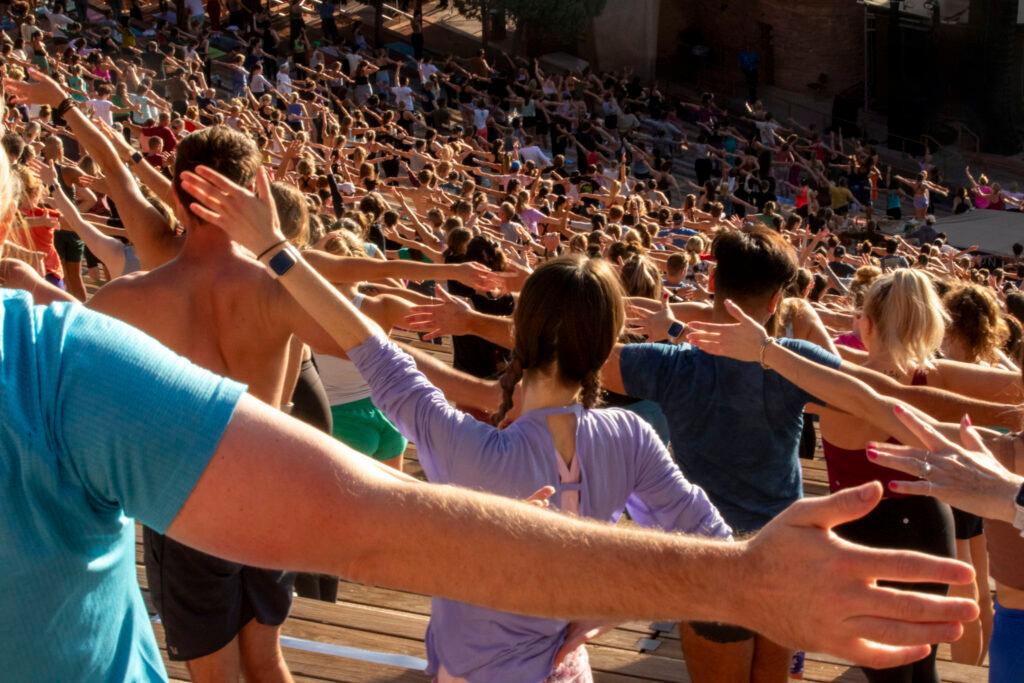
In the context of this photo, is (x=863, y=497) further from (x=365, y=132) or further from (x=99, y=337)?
(x=365, y=132)

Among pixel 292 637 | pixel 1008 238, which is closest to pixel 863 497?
pixel 292 637

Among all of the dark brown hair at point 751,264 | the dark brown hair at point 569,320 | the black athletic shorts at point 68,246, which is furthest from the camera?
the black athletic shorts at point 68,246

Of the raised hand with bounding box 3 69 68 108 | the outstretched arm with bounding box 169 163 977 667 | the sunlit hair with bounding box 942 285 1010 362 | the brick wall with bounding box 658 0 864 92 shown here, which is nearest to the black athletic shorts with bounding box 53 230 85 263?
the raised hand with bounding box 3 69 68 108

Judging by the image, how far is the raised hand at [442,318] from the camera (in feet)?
10.7

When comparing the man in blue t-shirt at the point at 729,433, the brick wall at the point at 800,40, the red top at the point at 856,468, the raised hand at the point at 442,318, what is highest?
the raised hand at the point at 442,318

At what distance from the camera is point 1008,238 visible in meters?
21.6

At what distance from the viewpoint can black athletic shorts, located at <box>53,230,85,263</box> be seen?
33.4ft

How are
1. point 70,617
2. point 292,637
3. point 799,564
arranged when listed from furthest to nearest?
point 292,637, point 70,617, point 799,564

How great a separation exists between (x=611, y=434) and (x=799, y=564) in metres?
1.25

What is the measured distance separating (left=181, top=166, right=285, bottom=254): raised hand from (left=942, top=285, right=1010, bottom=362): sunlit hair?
2.63 meters

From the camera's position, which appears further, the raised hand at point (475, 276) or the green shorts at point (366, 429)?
the green shorts at point (366, 429)

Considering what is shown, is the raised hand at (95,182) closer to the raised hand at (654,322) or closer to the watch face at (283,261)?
the raised hand at (654,322)

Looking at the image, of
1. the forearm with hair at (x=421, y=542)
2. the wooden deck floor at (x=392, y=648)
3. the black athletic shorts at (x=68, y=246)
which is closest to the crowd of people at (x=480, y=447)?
the forearm with hair at (x=421, y=542)

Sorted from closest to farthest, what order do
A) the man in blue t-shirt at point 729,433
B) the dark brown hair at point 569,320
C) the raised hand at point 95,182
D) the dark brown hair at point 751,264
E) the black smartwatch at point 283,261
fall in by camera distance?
1. the dark brown hair at point 569,320
2. the black smartwatch at point 283,261
3. the man in blue t-shirt at point 729,433
4. the dark brown hair at point 751,264
5. the raised hand at point 95,182
